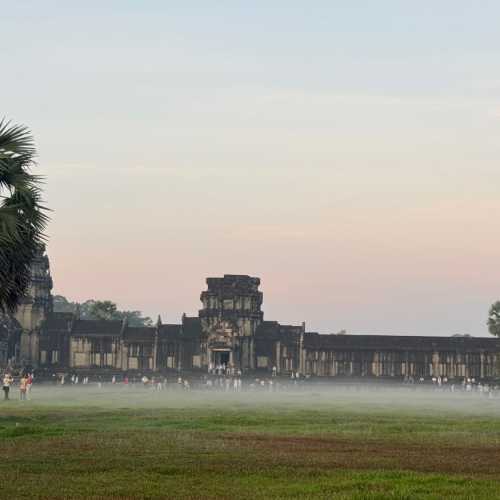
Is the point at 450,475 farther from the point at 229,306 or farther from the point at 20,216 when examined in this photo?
the point at 229,306

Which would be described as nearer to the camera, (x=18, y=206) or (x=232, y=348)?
(x=18, y=206)

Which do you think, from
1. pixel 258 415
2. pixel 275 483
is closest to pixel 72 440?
pixel 275 483

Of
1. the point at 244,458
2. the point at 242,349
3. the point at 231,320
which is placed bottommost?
the point at 244,458

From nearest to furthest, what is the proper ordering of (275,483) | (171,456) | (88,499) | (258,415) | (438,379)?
(88,499) < (275,483) < (171,456) < (258,415) < (438,379)

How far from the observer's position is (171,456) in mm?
32219

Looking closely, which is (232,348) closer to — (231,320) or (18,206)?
(231,320)

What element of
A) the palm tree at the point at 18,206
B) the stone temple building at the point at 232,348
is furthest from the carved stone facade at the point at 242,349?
the palm tree at the point at 18,206

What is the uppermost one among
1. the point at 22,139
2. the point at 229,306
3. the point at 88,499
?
the point at 229,306

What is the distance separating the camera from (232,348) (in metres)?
146

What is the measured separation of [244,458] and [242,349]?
115450mm

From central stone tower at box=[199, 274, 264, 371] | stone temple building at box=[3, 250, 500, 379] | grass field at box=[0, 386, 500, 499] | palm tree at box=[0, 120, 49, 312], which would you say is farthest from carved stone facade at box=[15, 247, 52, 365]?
palm tree at box=[0, 120, 49, 312]

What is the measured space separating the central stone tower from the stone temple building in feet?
0.39

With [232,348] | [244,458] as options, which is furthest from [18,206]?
[232,348]

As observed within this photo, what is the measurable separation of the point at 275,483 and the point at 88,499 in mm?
4767
